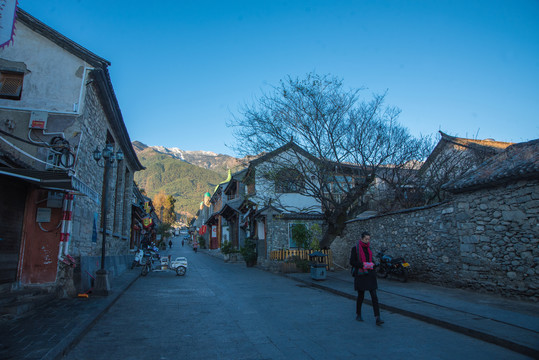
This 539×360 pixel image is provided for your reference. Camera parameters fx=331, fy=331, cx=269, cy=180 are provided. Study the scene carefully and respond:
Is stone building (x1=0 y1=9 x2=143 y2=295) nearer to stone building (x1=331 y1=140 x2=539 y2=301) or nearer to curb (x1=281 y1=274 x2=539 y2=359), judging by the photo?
curb (x1=281 y1=274 x2=539 y2=359)

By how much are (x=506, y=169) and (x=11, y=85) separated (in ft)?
44.7

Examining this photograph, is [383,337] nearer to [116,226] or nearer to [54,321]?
[54,321]

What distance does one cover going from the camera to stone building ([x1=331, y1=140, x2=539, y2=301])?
7867mm

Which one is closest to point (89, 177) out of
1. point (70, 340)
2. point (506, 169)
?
point (70, 340)

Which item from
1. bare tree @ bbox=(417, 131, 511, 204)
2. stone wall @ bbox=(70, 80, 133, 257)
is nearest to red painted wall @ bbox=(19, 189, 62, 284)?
stone wall @ bbox=(70, 80, 133, 257)

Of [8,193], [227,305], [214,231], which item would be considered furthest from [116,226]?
[214,231]

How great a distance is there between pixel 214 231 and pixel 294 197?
24515 mm

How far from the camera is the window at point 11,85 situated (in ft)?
30.4

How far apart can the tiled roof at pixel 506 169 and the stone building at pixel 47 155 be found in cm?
1031

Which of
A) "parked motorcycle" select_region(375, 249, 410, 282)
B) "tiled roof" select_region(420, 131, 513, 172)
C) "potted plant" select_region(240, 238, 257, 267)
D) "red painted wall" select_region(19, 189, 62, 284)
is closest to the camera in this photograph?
"red painted wall" select_region(19, 189, 62, 284)

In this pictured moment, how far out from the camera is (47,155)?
343 inches

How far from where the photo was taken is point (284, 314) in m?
7.45

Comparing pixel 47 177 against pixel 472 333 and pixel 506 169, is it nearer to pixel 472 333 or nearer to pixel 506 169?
pixel 472 333

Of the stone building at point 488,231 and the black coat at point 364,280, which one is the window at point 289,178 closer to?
the stone building at point 488,231
